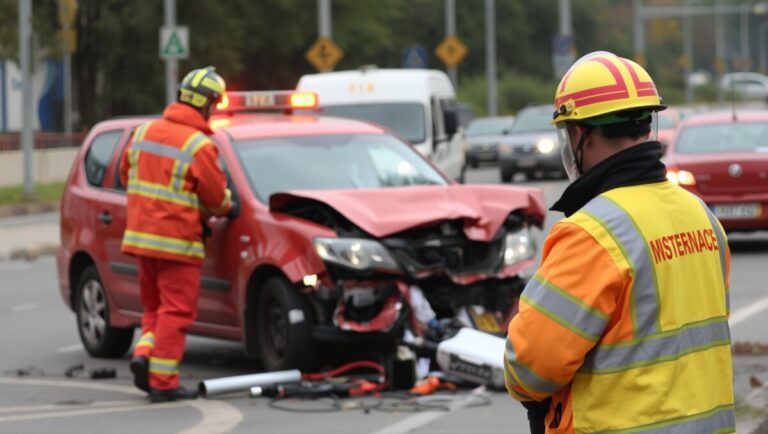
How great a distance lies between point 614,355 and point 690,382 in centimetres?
18

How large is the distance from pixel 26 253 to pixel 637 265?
18180 mm

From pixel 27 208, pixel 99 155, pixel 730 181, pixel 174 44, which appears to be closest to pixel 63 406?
pixel 99 155

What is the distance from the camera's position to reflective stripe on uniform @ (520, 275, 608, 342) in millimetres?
3473

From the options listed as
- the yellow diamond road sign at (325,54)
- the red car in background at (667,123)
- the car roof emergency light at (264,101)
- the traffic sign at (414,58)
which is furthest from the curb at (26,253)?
the traffic sign at (414,58)

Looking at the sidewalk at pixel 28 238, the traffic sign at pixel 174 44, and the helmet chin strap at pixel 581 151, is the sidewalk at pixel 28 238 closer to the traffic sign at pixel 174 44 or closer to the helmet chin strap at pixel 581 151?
the traffic sign at pixel 174 44

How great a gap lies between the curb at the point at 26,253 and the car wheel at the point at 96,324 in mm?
9289

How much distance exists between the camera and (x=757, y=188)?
1794 centimetres

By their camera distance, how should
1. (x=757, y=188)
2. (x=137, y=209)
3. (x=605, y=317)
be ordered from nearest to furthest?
(x=605, y=317) < (x=137, y=209) < (x=757, y=188)

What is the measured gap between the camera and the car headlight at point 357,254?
9.60m

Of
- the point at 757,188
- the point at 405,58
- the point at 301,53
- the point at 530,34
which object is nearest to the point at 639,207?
the point at 757,188

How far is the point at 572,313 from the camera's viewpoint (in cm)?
348

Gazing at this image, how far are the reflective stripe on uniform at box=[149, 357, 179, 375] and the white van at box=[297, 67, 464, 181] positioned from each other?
473 inches

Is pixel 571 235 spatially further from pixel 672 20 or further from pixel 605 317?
pixel 672 20

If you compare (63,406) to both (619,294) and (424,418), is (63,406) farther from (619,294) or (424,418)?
(619,294)
